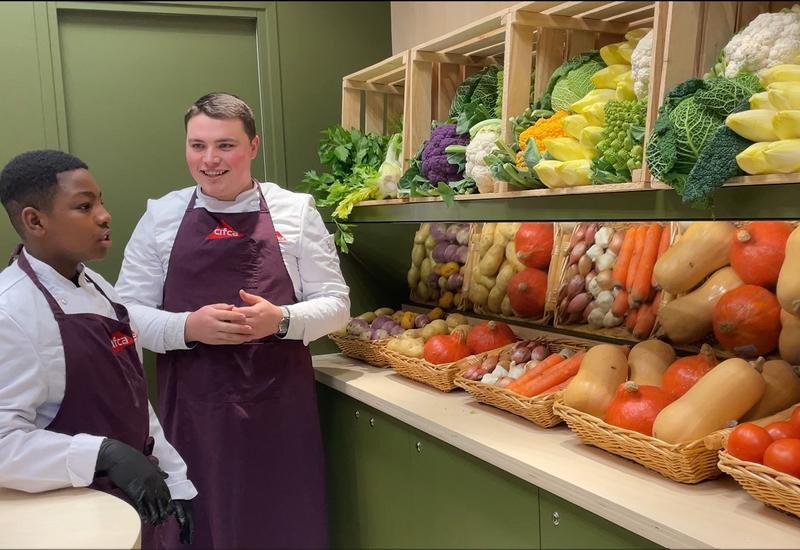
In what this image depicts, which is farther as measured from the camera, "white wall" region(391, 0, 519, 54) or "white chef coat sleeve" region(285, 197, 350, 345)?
"white wall" region(391, 0, 519, 54)

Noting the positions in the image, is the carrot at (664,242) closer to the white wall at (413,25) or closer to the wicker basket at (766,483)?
the wicker basket at (766,483)

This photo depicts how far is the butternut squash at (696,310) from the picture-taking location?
2.17 m

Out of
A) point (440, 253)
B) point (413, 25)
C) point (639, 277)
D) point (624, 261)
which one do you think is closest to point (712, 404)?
point (639, 277)

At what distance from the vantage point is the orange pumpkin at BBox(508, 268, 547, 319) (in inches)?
114

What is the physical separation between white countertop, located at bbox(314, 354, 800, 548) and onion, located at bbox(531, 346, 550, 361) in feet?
0.81

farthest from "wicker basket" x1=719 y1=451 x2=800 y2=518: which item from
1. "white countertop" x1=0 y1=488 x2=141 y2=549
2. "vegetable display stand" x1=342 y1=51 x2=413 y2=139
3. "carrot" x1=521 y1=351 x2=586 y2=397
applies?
"vegetable display stand" x1=342 y1=51 x2=413 y2=139

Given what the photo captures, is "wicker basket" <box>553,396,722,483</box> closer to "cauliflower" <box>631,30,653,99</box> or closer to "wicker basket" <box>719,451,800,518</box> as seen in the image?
"wicker basket" <box>719,451,800,518</box>

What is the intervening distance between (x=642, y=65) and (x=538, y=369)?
0.98m

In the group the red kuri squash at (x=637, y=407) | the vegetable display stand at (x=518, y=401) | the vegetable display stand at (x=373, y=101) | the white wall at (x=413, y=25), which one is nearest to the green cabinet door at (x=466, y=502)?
the vegetable display stand at (x=518, y=401)

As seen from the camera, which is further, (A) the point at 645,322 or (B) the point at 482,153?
(A) the point at 645,322

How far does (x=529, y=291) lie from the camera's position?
2.90 metres

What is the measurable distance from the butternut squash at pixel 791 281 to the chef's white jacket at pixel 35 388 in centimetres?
164

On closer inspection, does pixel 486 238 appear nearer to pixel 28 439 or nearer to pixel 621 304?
pixel 621 304

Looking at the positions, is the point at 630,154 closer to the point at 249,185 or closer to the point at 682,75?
the point at 682,75
